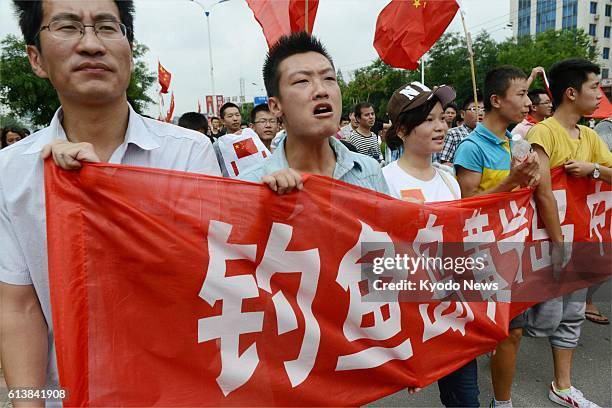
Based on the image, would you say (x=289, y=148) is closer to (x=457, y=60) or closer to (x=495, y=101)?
(x=495, y=101)

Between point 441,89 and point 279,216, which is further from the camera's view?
point 441,89

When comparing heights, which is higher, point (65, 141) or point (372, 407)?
point (65, 141)

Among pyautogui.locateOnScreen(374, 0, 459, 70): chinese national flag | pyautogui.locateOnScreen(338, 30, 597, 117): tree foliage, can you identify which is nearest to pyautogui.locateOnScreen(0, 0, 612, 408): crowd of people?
pyautogui.locateOnScreen(374, 0, 459, 70): chinese national flag

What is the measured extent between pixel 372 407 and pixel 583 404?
1.27m

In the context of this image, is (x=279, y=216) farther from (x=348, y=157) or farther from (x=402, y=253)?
(x=402, y=253)

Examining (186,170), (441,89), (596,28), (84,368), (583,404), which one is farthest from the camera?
(596,28)

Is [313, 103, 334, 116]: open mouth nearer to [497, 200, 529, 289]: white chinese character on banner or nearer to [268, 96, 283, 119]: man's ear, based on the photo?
[268, 96, 283, 119]: man's ear

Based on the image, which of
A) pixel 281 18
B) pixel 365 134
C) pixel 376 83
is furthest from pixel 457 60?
pixel 281 18

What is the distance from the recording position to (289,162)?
6.53ft

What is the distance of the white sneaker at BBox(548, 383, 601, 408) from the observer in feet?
9.21

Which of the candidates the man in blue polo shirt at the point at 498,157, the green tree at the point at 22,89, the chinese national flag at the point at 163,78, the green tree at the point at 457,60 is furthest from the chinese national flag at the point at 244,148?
the green tree at the point at 457,60

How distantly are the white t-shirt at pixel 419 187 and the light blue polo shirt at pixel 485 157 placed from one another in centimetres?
30

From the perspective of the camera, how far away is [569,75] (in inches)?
117

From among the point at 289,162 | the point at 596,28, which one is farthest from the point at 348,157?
the point at 596,28
